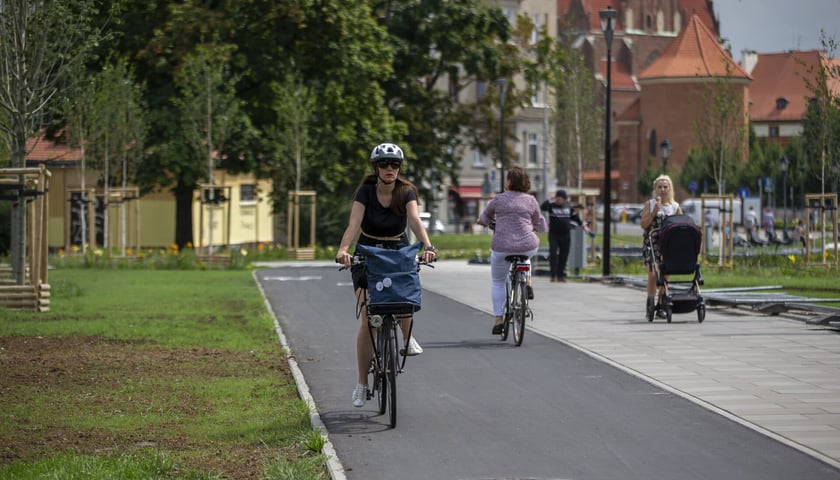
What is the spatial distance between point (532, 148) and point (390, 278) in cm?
9456

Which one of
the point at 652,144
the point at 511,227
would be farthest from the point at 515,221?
the point at 652,144

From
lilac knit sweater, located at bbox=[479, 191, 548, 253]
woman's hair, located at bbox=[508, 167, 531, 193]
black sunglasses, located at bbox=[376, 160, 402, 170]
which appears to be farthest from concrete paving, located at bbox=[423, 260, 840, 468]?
black sunglasses, located at bbox=[376, 160, 402, 170]

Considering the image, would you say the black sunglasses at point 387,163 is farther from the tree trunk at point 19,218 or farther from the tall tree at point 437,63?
the tall tree at point 437,63

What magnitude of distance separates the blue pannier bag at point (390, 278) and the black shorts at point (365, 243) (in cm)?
24

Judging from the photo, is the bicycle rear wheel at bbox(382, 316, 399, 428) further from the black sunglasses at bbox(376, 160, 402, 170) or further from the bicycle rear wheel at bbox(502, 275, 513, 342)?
the bicycle rear wheel at bbox(502, 275, 513, 342)

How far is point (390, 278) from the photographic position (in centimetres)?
902

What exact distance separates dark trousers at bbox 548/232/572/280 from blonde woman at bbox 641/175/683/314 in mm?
9673

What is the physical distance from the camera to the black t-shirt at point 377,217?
9414mm

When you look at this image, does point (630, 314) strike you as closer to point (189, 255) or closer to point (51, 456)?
point (51, 456)

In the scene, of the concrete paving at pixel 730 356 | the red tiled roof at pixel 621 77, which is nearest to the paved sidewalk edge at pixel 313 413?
the concrete paving at pixel 730 356

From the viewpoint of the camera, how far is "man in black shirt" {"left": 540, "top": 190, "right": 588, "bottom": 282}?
2672cm

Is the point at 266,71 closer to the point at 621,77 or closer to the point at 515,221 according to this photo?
the point at 515,221

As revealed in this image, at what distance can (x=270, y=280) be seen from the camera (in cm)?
2933

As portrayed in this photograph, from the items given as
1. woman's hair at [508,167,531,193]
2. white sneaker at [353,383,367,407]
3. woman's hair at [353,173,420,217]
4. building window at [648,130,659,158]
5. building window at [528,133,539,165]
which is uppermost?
building window at [648,130,659,158]
